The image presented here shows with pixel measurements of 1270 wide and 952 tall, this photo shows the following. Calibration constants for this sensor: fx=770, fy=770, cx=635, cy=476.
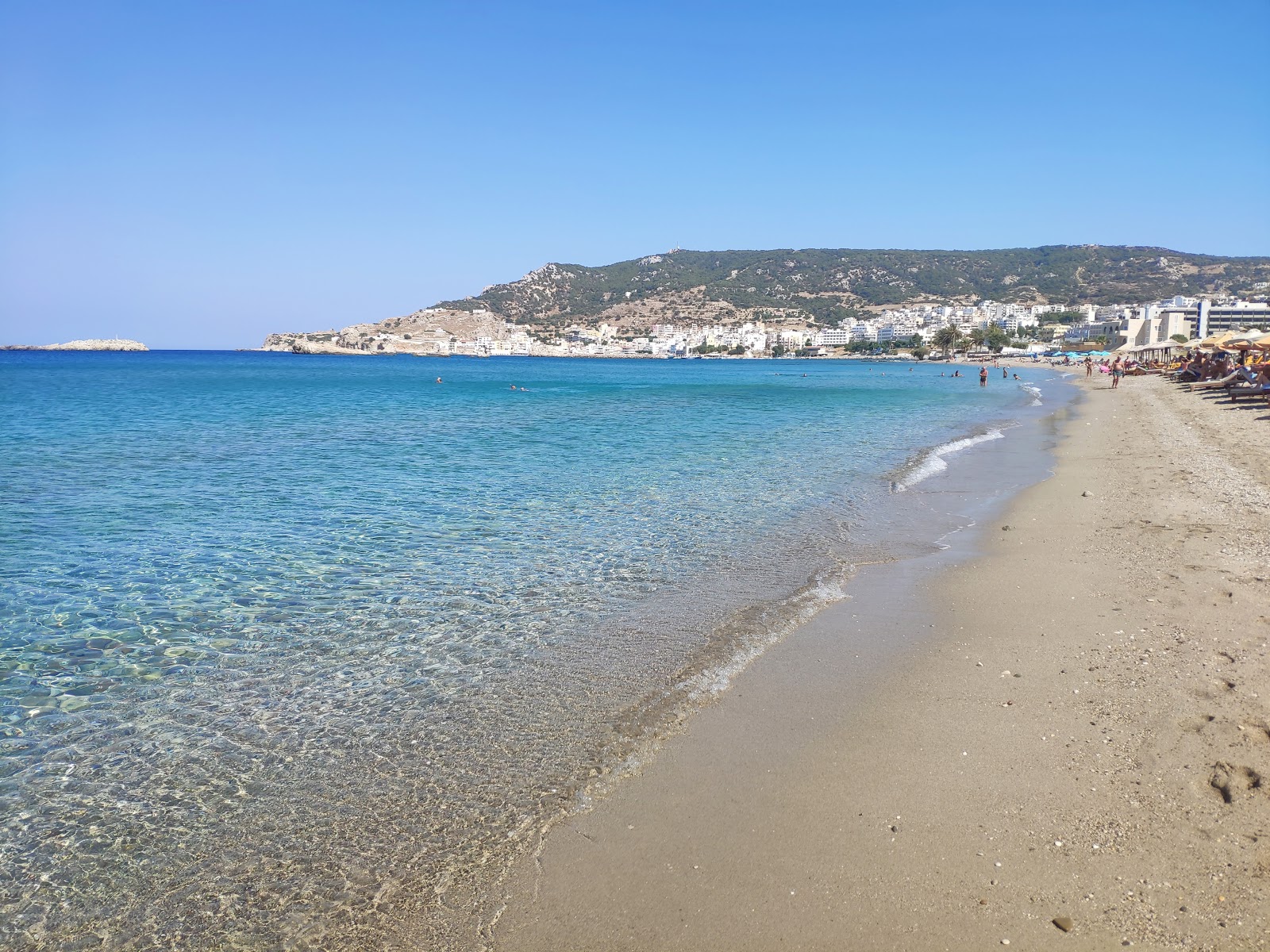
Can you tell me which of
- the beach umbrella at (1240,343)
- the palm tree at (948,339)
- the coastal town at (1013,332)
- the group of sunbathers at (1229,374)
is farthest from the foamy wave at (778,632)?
the palm tree at (948,339)

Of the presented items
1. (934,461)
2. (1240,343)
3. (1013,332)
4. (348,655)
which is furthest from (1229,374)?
(1013,332)

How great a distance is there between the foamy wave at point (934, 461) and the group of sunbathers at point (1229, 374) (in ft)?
36.6

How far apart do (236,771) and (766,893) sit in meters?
3.28

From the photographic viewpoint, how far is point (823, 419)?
109 feet

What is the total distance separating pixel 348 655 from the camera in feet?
21.5

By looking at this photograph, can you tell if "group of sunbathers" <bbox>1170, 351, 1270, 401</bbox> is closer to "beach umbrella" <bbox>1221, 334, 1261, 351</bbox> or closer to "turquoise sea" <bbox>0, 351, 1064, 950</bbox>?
"beach umbrella" <bbox>1221, 334, 1261, 351</bbox>

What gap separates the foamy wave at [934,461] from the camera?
51.3 ft

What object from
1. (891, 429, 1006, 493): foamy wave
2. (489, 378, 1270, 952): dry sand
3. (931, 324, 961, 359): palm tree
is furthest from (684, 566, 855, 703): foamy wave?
(931, 324, 961, 359): palm tree

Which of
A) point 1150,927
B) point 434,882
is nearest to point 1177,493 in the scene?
point 1150,927

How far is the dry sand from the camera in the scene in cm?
333

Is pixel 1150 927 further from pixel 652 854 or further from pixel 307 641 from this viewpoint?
pixel 307 641

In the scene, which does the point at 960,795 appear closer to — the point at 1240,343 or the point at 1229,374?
the point at 1229,374

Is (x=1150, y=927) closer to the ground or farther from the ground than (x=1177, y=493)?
farther from the ground

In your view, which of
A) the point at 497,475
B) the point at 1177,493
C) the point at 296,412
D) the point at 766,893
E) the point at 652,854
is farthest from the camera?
the point at 296,412
